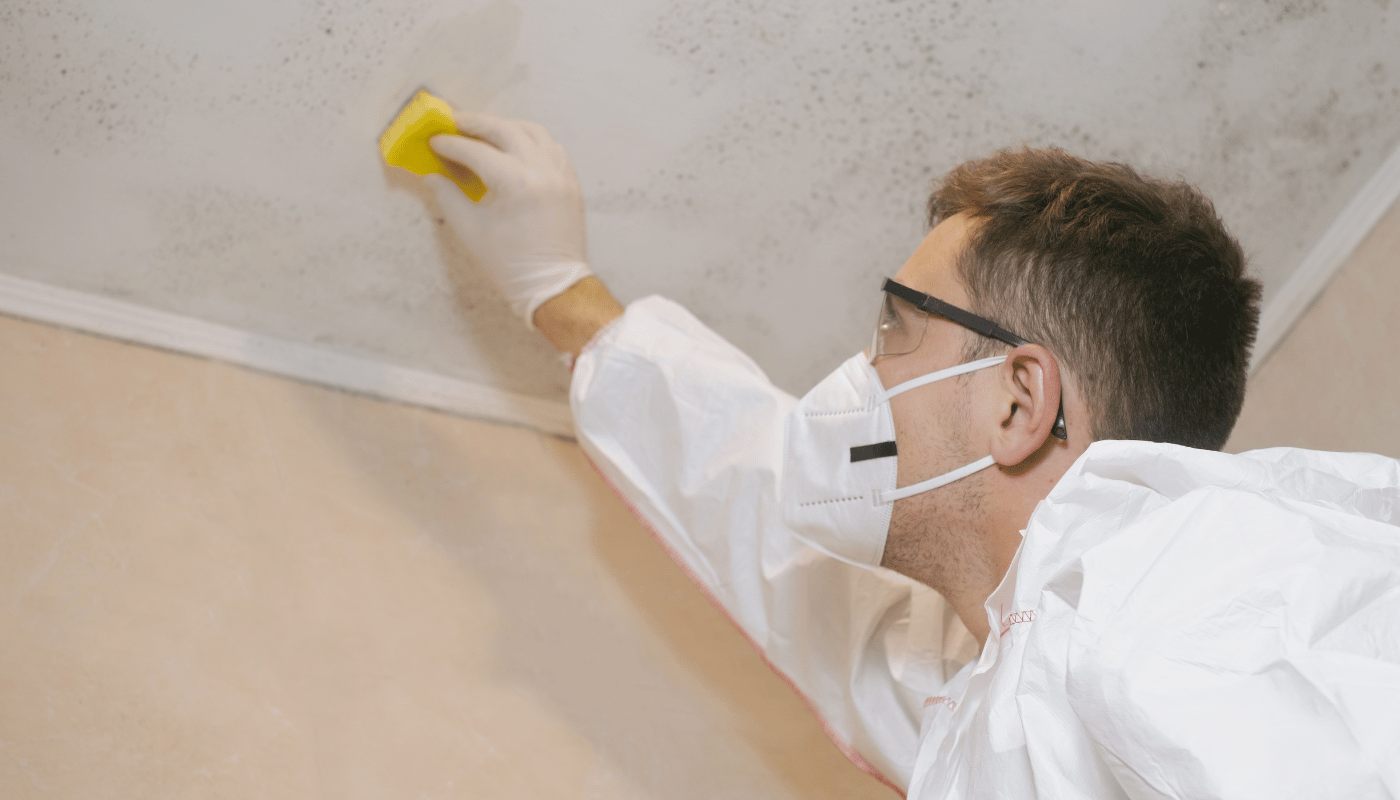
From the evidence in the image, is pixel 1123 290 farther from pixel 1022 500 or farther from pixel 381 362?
pixel 381 362

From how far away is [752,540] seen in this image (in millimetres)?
1334

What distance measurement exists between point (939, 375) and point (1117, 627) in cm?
45

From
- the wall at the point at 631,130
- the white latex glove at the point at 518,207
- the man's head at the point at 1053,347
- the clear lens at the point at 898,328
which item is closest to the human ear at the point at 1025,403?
the man's head at the point at 1053,347

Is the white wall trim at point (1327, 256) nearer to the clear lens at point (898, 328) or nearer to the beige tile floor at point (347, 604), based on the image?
the beige tile floor at point (347, 604)

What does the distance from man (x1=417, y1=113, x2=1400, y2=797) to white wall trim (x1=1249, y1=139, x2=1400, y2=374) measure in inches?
25.1

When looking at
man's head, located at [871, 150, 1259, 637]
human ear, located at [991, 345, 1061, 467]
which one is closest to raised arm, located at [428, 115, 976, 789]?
man's head, located at [871, 150, 1259, 637]

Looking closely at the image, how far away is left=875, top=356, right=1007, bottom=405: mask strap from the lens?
3.56ft

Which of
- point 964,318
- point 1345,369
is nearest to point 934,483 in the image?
point 964,318

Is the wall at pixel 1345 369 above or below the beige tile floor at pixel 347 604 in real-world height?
above

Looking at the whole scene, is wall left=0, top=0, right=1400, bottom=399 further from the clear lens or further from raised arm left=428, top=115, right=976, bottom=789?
the clear lens

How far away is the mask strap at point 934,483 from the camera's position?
1.08 metres

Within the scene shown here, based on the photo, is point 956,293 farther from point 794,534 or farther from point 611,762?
point 611,762

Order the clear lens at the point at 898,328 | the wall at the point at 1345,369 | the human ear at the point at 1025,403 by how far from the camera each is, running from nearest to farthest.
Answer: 1. the human ear at the point at 1025,403
2. the clear lens at the point at 898,328
3. the wall at the point at 1345,369

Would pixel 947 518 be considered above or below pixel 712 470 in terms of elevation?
above
